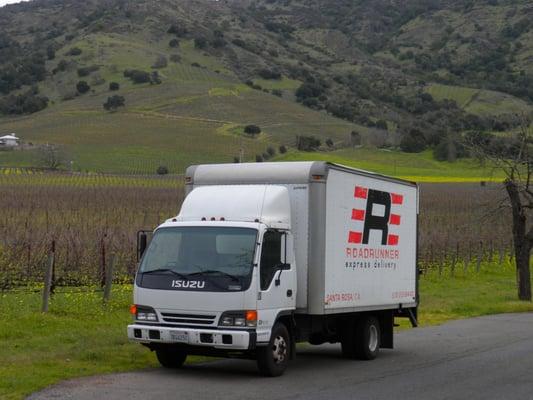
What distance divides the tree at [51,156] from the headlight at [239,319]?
193ft

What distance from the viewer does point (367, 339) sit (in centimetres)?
1634

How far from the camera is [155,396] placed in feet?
39.0

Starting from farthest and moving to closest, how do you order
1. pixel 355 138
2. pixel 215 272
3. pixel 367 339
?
pixel 355 138 → pixel 367 339 → pixel 215 272

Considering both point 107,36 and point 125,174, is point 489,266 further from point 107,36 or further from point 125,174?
point 107,36

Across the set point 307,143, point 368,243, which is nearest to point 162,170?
point 307,143

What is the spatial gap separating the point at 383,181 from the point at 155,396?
651cm

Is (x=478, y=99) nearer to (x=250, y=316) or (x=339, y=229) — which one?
(x=339, y=229)

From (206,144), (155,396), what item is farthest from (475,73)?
(155,396)

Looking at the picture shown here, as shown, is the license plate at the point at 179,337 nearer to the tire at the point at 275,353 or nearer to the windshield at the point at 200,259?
the windshield at the point at 200,259

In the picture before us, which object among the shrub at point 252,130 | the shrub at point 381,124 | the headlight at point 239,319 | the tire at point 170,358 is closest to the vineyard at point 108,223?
the tire at point 170,358

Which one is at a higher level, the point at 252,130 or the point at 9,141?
the point at 252,130

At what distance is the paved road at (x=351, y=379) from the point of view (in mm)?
12320

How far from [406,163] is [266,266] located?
219 ft

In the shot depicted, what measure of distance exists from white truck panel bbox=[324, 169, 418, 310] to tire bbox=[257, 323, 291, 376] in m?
0.95
